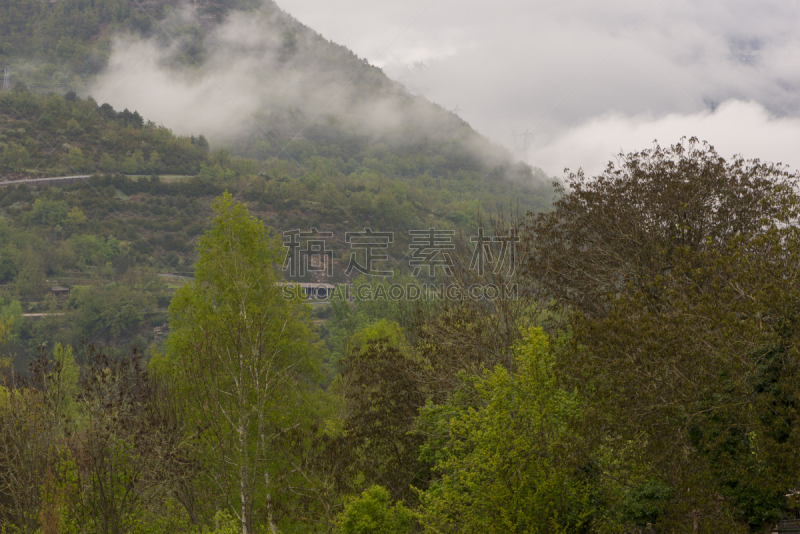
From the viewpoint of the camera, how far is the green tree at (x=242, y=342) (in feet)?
55.4

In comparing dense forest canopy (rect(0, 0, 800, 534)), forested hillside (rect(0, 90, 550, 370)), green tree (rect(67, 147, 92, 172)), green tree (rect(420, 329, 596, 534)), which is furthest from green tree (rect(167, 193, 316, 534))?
green tree (rect(67, 147, 92, 172))

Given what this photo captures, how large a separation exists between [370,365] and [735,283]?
12.1 metres

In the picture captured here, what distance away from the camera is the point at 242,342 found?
1686 cm

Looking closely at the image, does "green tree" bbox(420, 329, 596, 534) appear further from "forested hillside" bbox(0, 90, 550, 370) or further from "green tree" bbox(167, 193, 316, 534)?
"forested hillside" bbox(0, 90, 550, 370)

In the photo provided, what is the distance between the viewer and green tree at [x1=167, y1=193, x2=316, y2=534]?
1688 cm

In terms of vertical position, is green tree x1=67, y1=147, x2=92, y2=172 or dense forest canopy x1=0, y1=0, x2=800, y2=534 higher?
green tree x1=67, y1=147, x2=92, y2=172

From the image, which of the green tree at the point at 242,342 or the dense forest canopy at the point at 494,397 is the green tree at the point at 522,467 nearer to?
the dense forest canopy at the point at 494,397

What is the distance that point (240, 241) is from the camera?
2016 cm

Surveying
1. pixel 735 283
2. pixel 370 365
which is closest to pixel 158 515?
pixel 370 365

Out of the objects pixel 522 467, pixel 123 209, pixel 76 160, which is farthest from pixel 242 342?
pixel 76 160

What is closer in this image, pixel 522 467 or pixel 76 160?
pixel 522 467

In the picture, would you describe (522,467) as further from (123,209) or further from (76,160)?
(76,160)

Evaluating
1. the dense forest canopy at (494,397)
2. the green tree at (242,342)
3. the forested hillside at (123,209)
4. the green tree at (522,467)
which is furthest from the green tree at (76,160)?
the green tree at (522,467)

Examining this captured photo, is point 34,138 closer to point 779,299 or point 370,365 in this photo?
point 370,365
